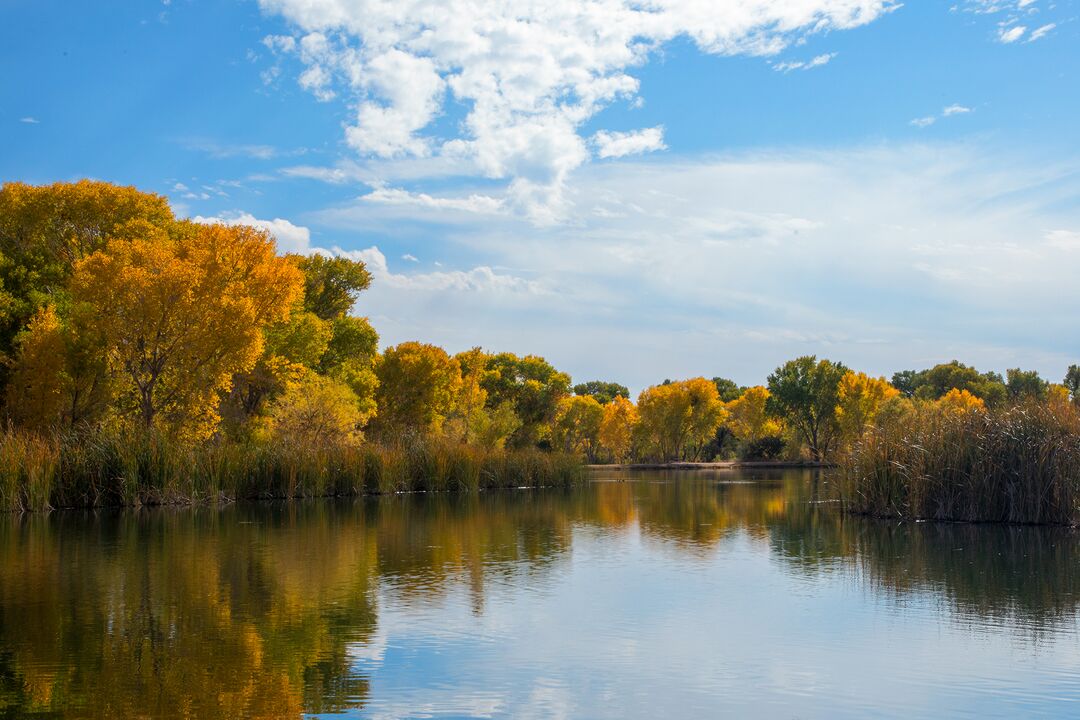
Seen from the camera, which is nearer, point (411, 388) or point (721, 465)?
point (411, 388)

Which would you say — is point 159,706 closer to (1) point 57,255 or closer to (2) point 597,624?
(2) point 597,624

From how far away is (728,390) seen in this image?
13000 centimetres

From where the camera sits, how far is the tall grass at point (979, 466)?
60.6 ft

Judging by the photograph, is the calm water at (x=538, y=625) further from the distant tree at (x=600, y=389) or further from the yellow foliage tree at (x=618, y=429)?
the distant tree at (x=600, y=389)

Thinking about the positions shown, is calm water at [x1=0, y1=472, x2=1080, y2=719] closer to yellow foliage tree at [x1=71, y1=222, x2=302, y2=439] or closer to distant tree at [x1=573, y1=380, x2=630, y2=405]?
yellow foliage tree at [x1=71, y1=222, x2=302, y2=439]

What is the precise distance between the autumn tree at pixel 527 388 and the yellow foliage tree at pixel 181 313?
127ft

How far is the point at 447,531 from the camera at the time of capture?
18906 mm

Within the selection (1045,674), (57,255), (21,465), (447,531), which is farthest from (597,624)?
(57,255)

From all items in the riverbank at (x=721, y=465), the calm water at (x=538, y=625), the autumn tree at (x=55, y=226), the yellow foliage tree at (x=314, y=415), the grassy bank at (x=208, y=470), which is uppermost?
the autumn tree at (x=55, y=226)

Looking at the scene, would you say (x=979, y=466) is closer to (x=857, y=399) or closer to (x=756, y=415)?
(x=857, y=399)

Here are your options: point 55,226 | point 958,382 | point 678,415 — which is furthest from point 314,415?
point 958,382

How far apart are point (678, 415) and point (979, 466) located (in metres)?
61.6

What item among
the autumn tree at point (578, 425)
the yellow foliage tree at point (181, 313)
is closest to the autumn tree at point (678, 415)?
the autumn tree at point (578, 425)

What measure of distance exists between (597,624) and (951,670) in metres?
3.36
